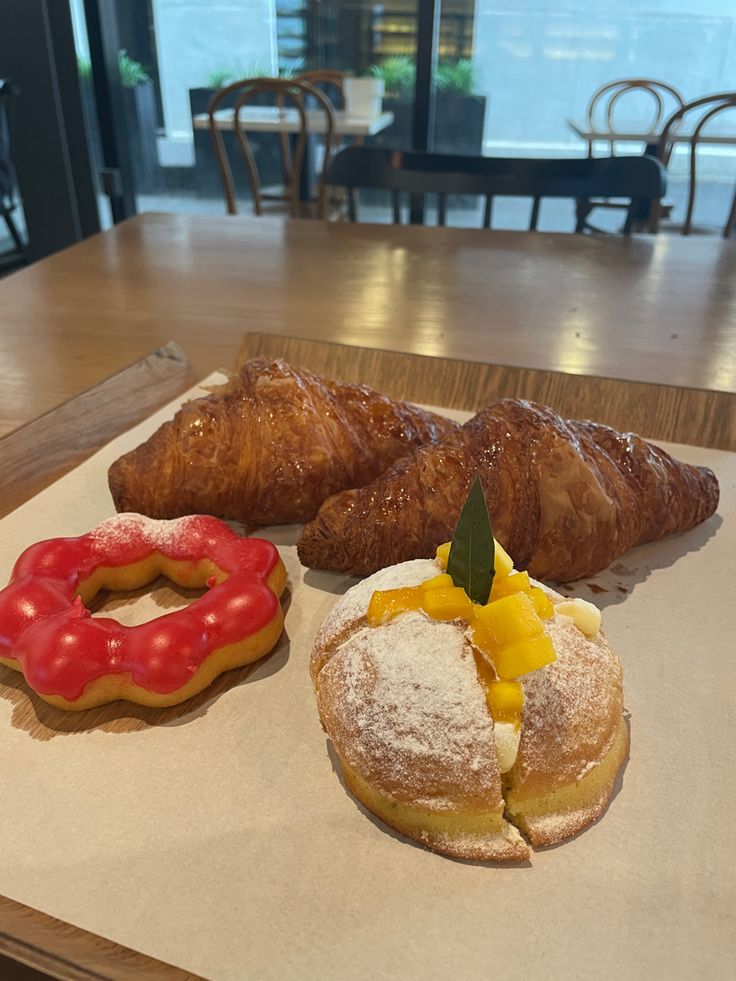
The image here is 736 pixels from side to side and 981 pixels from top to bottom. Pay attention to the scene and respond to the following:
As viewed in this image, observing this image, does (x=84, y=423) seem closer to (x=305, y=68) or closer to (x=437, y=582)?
(x=437, y=582)

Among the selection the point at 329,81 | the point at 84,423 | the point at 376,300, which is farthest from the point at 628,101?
the point at 84,423

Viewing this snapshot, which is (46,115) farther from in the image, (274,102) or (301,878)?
(301,878)

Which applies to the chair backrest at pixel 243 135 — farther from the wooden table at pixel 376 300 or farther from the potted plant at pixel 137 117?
the potted plant at pixel 137 117

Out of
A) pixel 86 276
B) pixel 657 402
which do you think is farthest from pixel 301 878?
pixel 86 276

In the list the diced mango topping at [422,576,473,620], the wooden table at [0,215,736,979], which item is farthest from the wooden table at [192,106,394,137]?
the diced mango topping at [422,576,473,620]

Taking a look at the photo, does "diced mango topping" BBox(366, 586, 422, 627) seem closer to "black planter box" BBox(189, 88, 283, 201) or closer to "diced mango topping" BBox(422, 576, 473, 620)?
"diced mango topping" BBox(422, 576, 473, 620)
